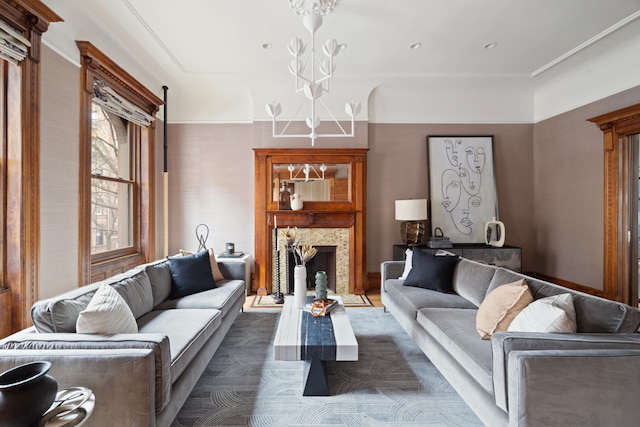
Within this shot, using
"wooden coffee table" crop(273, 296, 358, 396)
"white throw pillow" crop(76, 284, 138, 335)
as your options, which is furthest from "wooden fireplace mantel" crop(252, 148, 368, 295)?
"white throw pillow" crop(76, 284, 138, 335)

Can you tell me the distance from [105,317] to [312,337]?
1202 millimetres

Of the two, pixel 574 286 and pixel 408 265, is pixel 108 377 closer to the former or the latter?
pixel 408 265

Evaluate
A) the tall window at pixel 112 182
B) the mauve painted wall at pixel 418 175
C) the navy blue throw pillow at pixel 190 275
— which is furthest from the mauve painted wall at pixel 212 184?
the mauve painted wall at pixel 418 175

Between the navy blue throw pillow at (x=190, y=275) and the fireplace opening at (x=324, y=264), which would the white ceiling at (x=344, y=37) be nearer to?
the navy blue throw pillow at (x=190, y=275)

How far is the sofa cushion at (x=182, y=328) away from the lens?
1718 mm

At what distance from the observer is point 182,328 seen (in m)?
2.04

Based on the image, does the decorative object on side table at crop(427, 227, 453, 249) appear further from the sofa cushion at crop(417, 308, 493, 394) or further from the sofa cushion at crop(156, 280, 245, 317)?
the sofa cushion at crop(156, 280, 245, 317)

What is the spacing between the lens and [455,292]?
2963 mm

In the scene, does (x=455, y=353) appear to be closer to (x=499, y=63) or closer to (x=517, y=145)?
(x=499, y=63)

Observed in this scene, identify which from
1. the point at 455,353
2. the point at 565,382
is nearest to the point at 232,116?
the point at 455,353

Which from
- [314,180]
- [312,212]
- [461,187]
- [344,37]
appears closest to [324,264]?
[312,212]

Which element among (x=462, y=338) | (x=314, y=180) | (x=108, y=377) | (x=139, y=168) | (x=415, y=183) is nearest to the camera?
(x=108, y=377)

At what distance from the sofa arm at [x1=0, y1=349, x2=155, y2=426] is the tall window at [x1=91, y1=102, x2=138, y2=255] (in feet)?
7.12

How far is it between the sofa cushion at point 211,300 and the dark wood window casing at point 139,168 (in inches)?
35.9
